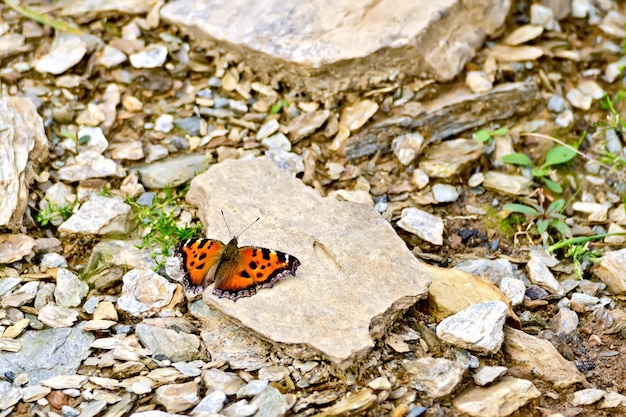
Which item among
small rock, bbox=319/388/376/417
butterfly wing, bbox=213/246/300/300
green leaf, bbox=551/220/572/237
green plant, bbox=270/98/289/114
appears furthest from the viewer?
green plant, bbox=270/98/289/114

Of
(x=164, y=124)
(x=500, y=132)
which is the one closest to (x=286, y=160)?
(x=164, y=124)

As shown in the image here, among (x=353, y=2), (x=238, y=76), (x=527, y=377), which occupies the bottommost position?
(x=527, y=377)

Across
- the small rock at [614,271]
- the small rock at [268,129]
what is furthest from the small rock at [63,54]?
the small rock at [614,271]

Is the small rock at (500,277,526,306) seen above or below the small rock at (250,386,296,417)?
below

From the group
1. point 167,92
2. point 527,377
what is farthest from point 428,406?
point 167,92

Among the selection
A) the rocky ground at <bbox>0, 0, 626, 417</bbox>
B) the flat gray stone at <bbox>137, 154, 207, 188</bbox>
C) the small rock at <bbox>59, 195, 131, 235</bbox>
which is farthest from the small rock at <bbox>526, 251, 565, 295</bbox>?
the small rock at <bbox>59, 195, 131, 235</bbox>

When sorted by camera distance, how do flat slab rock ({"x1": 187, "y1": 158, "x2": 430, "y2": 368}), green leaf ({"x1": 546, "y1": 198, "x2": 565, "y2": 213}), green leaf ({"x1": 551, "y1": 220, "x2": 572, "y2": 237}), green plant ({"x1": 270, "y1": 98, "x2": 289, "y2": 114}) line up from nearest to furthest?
1. flat slab rock ({"x1": 187, "y1": 158, "x2": 430, "y2": 368})
2. green leaf ({"x1": 551, "y1": 220, "x2": 572, "y2": 237})
3. green leaf ({"x1": 546, "y1": 198, "x2": 565, "y2": 213})
4. green plant ({"x1": 270, "y1": 98, "x2": 289, "y2": 114})

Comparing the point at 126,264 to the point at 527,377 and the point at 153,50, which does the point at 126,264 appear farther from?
the point at 527,377

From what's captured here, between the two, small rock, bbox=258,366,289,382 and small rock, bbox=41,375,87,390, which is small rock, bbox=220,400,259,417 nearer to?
small rock, bbox=258,366,289,382
